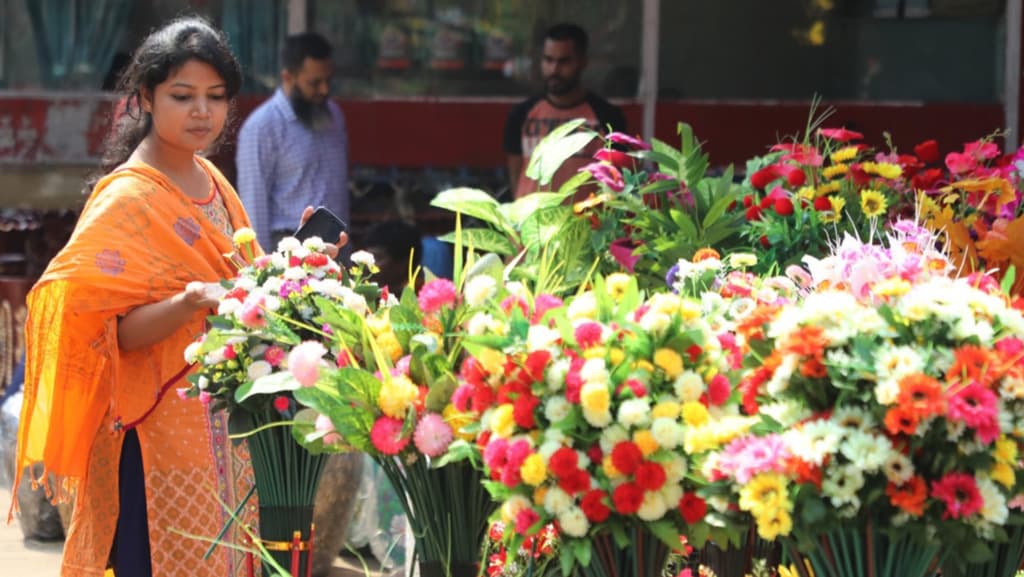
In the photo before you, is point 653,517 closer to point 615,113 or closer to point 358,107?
point 615,113

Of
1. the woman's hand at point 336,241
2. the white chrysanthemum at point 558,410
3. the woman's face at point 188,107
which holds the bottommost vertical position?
the white chrysanthemum at point 558,410

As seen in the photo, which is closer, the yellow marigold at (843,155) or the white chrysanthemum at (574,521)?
the white chrysanthemum at (574,521)

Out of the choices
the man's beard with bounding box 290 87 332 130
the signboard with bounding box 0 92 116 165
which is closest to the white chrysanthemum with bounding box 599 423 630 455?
the man's beard with bounding box 290 87 332 130

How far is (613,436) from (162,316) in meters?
1.29

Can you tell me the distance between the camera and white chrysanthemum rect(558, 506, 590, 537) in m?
1.85

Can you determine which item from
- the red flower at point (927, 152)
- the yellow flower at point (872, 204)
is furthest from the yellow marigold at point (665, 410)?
the red flower at point (927, 152)

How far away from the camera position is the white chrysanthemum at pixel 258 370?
94.2 inches

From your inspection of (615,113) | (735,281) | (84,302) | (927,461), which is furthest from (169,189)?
(615,113)

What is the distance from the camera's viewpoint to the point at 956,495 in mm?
1727

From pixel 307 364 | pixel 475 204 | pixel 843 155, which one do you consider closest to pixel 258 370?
pixel 307 364

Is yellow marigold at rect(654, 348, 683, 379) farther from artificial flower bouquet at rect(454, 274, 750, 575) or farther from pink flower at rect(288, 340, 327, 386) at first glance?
pink flower at rect(288, 340, 327, 386)

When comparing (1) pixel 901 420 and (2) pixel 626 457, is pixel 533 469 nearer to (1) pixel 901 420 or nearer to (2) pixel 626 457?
(2) pixel 626 457

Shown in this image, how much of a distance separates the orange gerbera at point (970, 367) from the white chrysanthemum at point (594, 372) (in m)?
0.39

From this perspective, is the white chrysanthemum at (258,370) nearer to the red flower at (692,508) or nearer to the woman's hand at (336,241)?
the woman's hand at (336,241)
